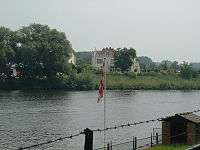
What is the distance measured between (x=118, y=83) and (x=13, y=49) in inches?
1491

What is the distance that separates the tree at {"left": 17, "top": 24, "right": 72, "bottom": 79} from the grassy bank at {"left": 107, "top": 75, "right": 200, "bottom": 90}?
2135 cm

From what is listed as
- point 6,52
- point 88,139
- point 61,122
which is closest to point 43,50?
point 6,52

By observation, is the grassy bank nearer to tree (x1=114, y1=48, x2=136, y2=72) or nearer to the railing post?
tree (x1=114, y1=48, x2=136, y2=72)

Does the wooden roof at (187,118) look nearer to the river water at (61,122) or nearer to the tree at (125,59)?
the river water at (61,122)

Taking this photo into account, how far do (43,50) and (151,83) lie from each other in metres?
43.1

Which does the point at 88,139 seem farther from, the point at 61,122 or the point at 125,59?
the point at 125,59

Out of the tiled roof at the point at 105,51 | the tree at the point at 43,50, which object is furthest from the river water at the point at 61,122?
the tiled roof at the point at 105,51

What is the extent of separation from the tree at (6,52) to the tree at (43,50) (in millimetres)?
2627

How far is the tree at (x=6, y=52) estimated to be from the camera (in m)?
113

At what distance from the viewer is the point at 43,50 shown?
4503 inches

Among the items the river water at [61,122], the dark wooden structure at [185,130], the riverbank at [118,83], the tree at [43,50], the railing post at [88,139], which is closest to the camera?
the railing post at [88,139]

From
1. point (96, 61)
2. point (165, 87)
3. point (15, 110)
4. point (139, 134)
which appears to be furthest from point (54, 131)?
point (96, 61)

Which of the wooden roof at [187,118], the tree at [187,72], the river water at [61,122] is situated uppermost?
the tree at [187,72]

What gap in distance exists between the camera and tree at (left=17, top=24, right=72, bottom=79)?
112812mm
